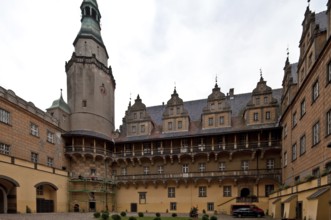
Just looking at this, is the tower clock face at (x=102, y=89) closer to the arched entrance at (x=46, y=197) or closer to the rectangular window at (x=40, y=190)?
the arched entrance at (x=46, y=197)

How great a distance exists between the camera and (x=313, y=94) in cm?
2202

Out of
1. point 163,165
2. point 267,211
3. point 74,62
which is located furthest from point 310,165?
point 74,62

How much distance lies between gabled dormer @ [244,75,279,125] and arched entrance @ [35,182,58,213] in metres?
26.1

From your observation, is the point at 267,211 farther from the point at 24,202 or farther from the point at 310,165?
the point at 24,202

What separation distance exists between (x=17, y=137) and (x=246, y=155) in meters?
27.5

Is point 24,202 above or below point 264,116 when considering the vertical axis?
below

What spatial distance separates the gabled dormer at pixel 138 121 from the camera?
44688 mm

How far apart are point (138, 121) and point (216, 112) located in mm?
12221

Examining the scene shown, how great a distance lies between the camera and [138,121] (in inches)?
1779

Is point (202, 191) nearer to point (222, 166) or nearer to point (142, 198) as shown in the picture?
point (222, 166)

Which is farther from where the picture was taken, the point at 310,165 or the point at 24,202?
the point at 24,202

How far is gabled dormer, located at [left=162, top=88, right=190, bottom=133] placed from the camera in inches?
1677

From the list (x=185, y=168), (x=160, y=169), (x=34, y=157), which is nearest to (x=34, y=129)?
(x=34, y=157)

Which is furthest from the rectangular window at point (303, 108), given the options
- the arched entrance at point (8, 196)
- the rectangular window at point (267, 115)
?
the arched entrance at point (8, 196)
